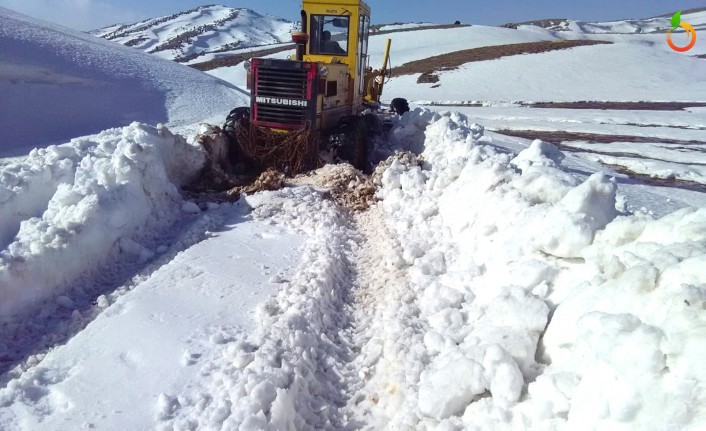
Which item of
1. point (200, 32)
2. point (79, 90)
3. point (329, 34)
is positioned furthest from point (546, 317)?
point (200, 32)

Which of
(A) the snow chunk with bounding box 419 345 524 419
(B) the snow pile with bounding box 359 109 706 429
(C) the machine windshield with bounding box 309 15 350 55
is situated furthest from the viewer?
(C) the machine windshield with bounding box 309 15 350 55

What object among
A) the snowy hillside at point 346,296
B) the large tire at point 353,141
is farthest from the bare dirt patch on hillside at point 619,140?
the large tire at point 353,141

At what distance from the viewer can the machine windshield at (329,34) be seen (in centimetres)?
973

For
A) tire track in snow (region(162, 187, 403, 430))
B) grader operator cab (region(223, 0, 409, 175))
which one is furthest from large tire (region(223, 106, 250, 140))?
tire track in snow (region(162, 187, 403, 430))

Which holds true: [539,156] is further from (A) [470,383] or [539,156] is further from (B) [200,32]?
(B) [200,32]

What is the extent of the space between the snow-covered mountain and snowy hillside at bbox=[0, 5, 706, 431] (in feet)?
157

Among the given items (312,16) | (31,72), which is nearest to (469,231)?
(312,16)

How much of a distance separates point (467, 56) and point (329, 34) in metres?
35.1

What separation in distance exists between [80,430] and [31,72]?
1041 cm

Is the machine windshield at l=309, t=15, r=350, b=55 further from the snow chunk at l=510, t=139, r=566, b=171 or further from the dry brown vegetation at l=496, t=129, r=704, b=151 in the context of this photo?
the dry brown vegetation at l=496, t=129, r=704, b=151

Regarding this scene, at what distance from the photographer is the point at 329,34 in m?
9.93

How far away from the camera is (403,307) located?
4.41m

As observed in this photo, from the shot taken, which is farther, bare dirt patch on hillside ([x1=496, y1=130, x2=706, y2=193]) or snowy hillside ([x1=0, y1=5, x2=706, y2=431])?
bare dirt patch on hillside ([x1=496, y1=130, x2=706, y2=193])

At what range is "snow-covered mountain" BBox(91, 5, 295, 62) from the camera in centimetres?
6538
